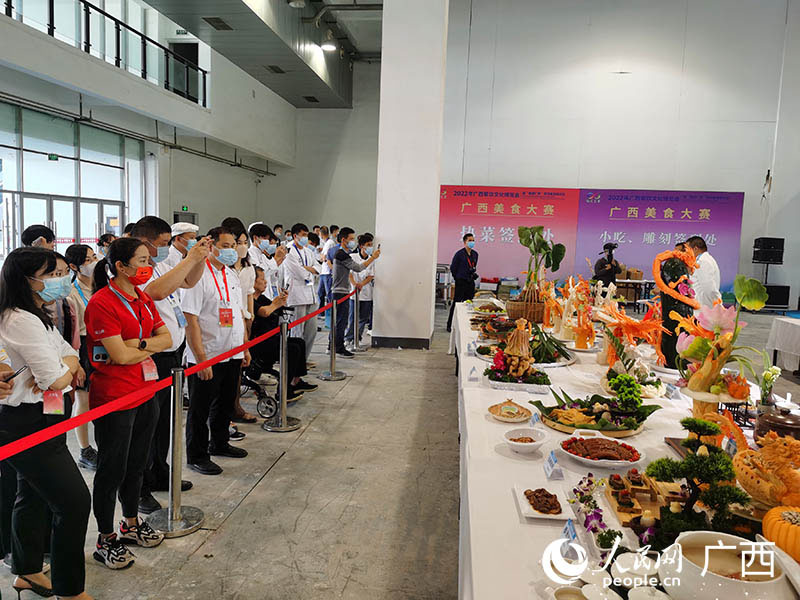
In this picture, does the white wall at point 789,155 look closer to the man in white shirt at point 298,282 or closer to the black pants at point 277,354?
the man in white shirt at point 298,282

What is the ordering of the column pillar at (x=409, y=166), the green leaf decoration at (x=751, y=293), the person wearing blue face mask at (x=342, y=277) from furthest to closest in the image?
the column pillar at (x=409, y=166) → the person wearing blue face mask at (x=342, y=277) → the green leaf decoration at (x=751, y=293)

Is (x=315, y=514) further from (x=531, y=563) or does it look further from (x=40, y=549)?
(x=531, y=563)

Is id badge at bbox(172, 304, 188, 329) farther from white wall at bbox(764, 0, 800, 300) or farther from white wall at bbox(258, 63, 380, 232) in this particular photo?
white wall at bbox(764, 0, 800, 300)

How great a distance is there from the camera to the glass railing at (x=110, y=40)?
6950 mm

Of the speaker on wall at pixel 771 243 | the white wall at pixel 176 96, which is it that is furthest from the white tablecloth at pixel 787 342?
the white wall at pixel 176 96

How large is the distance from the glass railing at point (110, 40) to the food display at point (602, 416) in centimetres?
735

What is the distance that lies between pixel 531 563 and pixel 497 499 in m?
0.30

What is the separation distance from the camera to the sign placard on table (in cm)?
1187

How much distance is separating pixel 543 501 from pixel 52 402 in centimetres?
169

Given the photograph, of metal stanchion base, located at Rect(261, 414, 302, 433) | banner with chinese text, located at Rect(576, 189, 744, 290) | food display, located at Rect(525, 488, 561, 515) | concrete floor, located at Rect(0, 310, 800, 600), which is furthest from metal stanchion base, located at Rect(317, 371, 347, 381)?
banner with chinese text, located at Rect(576, 189, 744, 290)

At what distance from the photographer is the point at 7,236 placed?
7836mm

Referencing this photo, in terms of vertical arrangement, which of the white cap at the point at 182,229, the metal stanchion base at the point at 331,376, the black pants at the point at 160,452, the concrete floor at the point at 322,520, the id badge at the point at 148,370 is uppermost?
the white cap at the point at 182,229

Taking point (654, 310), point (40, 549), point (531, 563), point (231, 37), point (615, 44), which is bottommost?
point (40, 549)

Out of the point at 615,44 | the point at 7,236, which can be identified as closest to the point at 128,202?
the point at 7,236
